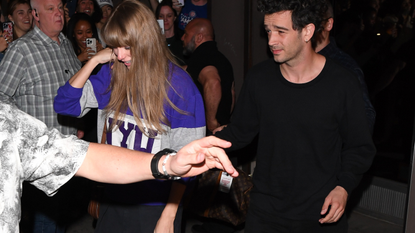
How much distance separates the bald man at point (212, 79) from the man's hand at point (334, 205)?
85.1 inches

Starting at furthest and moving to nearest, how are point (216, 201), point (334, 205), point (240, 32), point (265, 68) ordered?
1. point (240, 32)
2. point (216, 201)
3. point (265, 68)
4. point (334, 205)

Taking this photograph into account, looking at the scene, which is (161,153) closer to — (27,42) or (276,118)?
(276,118)

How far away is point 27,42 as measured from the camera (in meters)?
3.68

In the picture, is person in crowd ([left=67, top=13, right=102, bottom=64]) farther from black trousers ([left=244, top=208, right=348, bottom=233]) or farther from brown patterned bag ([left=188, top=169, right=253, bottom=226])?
black trousers ([left=244, top=208, right=348, bottom=233])

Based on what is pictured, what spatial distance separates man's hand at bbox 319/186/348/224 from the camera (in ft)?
6.89

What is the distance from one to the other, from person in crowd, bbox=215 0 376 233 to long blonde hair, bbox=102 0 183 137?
610 millimetres

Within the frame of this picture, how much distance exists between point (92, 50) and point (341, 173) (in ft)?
11.5

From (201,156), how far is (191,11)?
4795 mm

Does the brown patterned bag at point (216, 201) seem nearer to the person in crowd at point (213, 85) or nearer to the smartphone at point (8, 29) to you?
the person in crowd at point (213, 85)

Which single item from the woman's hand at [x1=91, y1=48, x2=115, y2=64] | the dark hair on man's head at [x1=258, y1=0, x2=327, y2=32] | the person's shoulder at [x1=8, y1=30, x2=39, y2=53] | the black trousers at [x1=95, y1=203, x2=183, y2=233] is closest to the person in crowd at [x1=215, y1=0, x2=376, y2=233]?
the dark hair on man's head at [x1=258, y1=0, x2=327, y2=32]

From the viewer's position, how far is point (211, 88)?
412 cm

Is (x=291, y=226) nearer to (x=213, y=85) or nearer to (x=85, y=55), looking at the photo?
(x=213, y=85)

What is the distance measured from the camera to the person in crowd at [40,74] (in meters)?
3.56

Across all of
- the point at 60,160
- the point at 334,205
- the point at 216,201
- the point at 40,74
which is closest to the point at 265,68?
the point at 334,205
